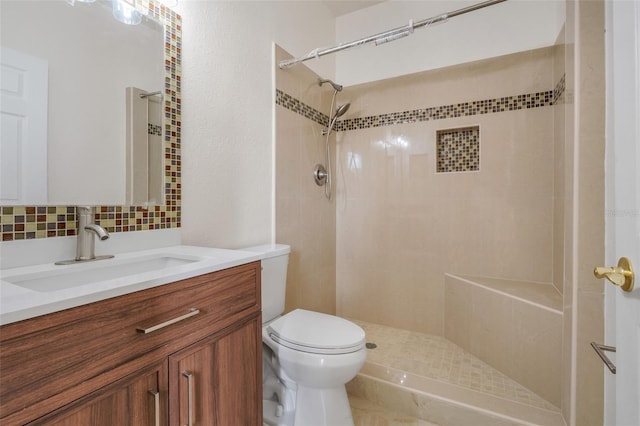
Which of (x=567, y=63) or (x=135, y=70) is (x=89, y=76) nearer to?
(x=135, y=70)

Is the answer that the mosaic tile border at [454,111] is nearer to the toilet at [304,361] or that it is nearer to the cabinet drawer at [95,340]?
the toilet at [304,361]

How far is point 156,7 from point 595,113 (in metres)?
1.80

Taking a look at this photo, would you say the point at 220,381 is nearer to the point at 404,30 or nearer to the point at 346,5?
Result: the point at 404,30

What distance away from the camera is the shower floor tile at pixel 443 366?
1.62 metres

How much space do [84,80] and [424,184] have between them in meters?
2.08

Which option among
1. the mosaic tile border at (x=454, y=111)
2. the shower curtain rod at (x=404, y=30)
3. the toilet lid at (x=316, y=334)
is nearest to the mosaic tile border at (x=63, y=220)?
the toilet lid at (x=316, y=334)

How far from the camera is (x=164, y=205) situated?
124 centimetres

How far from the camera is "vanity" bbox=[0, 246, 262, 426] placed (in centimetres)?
54

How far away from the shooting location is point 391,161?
2.48 metres

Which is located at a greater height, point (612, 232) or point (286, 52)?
point (286, 52)

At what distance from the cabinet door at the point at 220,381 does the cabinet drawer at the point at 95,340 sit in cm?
5

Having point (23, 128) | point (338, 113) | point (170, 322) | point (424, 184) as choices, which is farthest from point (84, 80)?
point (424, 184)

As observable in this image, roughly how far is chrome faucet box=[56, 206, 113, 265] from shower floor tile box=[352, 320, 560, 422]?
4.93 feet

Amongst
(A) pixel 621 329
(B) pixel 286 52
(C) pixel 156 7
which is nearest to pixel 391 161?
(B) pixel 286 52
